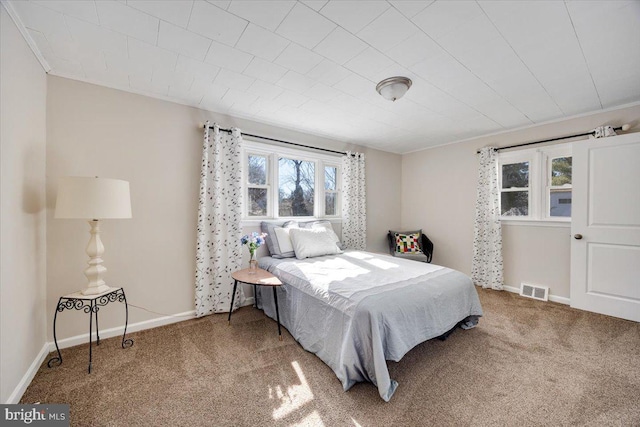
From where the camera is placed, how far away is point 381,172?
4785 mm

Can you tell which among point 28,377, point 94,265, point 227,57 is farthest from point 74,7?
point 28,377

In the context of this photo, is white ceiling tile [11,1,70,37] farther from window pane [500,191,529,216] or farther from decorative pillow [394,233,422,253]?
window pane [500,191,529,216]

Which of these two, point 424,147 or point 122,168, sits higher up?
point 424,147

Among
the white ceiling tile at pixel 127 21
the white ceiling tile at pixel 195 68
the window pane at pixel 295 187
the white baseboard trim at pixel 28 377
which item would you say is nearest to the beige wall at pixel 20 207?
the white baseboard trim at pixel 28 377

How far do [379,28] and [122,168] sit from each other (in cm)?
259

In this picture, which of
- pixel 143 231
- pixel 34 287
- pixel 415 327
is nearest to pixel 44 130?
pixel 143 231

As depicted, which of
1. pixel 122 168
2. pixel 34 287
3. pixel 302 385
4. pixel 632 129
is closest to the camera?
pixel 302 385

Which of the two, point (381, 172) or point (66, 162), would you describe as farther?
point (381, 172)

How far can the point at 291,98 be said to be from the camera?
267 cm

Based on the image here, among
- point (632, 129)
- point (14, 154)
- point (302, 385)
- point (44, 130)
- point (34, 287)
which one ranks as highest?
point (632, 129)

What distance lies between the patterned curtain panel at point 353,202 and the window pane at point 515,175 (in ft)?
7.16

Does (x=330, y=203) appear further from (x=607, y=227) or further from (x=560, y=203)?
(x=607, y=227)

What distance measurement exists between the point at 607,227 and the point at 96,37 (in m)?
5.09

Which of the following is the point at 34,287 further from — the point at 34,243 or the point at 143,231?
the point at 143,231
